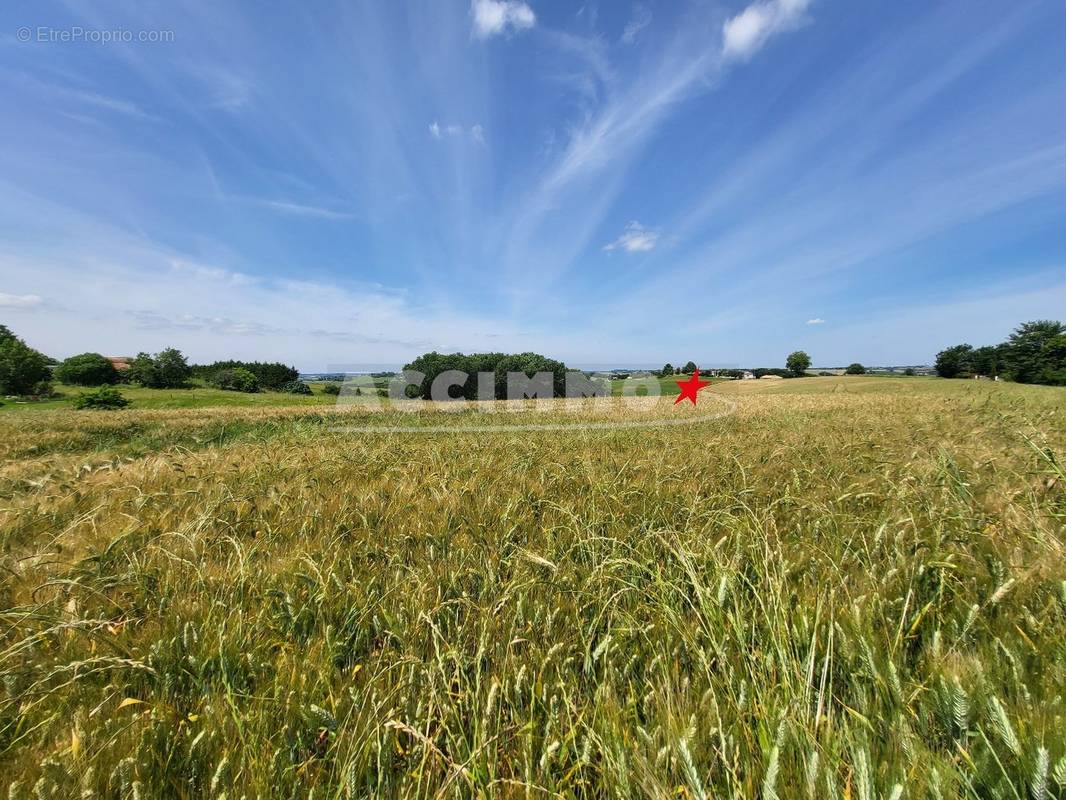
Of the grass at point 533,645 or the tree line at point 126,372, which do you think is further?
the tree line at point 126,372

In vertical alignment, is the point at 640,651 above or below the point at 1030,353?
below

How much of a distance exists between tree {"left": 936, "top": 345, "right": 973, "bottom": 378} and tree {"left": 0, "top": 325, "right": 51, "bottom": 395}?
131129mm

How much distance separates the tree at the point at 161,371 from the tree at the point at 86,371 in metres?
2.73

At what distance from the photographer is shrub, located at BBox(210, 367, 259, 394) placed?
62281 millimetres

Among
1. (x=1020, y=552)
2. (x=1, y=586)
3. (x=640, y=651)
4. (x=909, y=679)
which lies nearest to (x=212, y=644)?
(x=1, y=586)

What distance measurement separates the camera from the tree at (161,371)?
56281 mm

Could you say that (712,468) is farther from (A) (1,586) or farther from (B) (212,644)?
(A) (1,586)

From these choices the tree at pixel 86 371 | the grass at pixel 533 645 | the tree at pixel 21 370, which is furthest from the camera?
the tree at pixel 86 371

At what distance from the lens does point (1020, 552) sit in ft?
6.72

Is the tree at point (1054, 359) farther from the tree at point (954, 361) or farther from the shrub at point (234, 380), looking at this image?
the shrub at point (234, 380)

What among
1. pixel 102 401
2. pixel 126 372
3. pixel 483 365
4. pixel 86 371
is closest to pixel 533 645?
pixel 102 401

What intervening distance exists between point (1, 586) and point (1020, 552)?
18.4 feet

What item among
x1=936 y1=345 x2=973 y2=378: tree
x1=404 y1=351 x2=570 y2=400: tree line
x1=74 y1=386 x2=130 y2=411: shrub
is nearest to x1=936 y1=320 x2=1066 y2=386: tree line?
x1=936 y1=345 x2=973 y2=378: tree

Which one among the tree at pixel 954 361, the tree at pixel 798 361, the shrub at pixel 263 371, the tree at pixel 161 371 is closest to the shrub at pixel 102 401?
the tree at pixel 161 371
